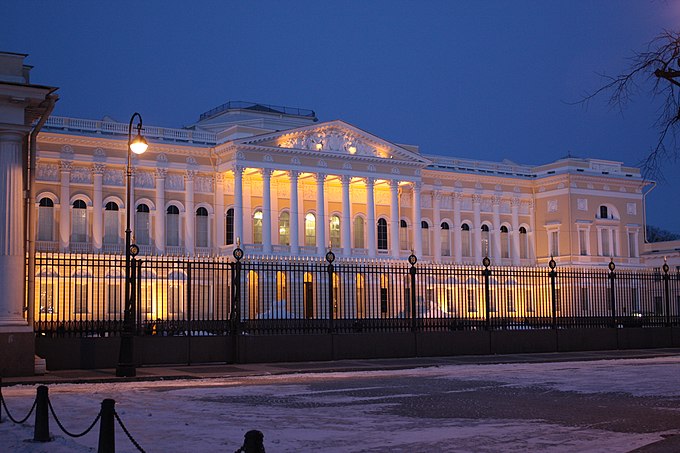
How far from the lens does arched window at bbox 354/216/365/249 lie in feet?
225

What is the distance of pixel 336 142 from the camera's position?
6475 centimetres

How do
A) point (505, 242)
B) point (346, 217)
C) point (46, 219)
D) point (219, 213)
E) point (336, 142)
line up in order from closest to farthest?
point (46, 219) < point (219, 213) < point (336, 142) < point (346, 217) < point (505, 242)

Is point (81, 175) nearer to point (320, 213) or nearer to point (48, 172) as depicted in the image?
point (48, 172)

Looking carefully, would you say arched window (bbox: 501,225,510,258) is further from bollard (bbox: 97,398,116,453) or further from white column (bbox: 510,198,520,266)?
bollard (bbox: 97,398,116,453)

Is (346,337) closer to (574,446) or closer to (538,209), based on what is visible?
(574,446)

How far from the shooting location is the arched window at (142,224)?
2378 inches

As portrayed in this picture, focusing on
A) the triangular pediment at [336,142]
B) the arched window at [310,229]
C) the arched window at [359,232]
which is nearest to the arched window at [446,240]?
the triangular pediment at [336,142]

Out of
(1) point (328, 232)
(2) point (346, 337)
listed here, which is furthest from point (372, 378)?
(1) point (328, 232)

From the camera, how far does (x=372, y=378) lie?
19.9 metres

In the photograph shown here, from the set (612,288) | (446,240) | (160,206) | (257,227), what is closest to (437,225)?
(446,240)

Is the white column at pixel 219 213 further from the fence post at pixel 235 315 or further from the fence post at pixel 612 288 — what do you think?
the fence post at pixel 235 315

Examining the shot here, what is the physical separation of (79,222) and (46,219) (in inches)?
82.0

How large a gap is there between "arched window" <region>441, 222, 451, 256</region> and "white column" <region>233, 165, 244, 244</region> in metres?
19.3

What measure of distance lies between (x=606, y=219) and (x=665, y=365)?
53000 millimetres
